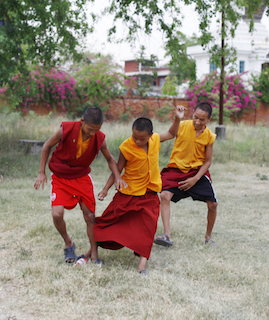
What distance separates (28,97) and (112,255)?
1370 centimetres

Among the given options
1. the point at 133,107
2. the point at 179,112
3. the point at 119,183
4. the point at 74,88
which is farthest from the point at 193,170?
the point at 133,107

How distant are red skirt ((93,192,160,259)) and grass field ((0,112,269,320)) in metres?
0.25

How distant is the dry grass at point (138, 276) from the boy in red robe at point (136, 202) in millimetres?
281

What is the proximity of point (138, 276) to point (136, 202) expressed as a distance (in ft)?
2.41

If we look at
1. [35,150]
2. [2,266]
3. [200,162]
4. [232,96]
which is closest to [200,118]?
[200,162]

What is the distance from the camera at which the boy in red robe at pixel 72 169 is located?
376cm

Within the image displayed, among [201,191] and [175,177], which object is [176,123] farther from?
[201,191]

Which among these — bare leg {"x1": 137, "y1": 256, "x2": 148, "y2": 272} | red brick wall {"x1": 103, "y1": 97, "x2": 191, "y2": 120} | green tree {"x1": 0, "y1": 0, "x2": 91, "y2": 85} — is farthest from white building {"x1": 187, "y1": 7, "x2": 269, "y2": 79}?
bare leg {"x1": 137, "y1": 256, "x2": 148, "y2": 272}

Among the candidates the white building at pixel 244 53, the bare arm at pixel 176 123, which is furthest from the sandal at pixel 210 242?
the white building at pixel 244 53

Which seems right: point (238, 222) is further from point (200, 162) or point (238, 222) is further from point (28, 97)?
point (28, 97)

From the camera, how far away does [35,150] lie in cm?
1106

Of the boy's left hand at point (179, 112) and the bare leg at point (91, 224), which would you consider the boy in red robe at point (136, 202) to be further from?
the boy's left hand at point (179, 112)

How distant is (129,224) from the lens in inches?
151

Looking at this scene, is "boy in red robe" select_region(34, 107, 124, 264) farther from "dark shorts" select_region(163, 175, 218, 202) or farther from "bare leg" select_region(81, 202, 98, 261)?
"dark shorts" select_region(163, 175, 218, 202)
